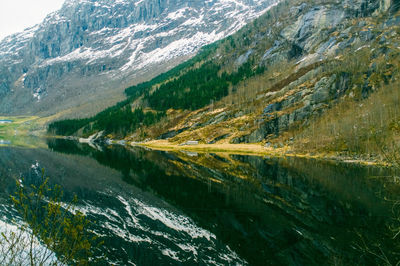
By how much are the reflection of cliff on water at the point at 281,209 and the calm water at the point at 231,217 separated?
0.10m

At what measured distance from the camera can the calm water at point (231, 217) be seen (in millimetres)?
21781

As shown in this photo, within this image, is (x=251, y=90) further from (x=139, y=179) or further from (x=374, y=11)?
(x=139, y=179)

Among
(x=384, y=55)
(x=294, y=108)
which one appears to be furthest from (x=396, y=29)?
(x=294, y=108)

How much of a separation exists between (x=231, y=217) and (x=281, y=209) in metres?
7.68

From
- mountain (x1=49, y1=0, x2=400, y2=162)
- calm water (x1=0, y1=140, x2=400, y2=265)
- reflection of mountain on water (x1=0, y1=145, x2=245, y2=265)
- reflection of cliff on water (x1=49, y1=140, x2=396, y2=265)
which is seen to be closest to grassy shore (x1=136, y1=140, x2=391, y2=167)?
mountain (x1=49, y1=0, x2=400, y2=162)

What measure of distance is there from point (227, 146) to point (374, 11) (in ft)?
502

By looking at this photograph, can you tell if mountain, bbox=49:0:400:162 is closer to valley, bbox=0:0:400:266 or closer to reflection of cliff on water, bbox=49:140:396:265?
valley, bbox=0:0:400:266

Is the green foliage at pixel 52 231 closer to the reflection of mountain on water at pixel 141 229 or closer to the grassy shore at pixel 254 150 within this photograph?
the reflection of mountain on water at pixel 141 229

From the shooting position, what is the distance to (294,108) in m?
139

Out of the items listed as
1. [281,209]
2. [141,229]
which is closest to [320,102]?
[281,209]

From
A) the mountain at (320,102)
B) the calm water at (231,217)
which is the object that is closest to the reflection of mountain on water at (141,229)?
the calm water at (231,217)

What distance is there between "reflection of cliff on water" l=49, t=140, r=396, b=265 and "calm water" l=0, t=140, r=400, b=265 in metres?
0.10

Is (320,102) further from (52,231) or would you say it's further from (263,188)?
(52,231)

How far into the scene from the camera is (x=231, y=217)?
102ft
